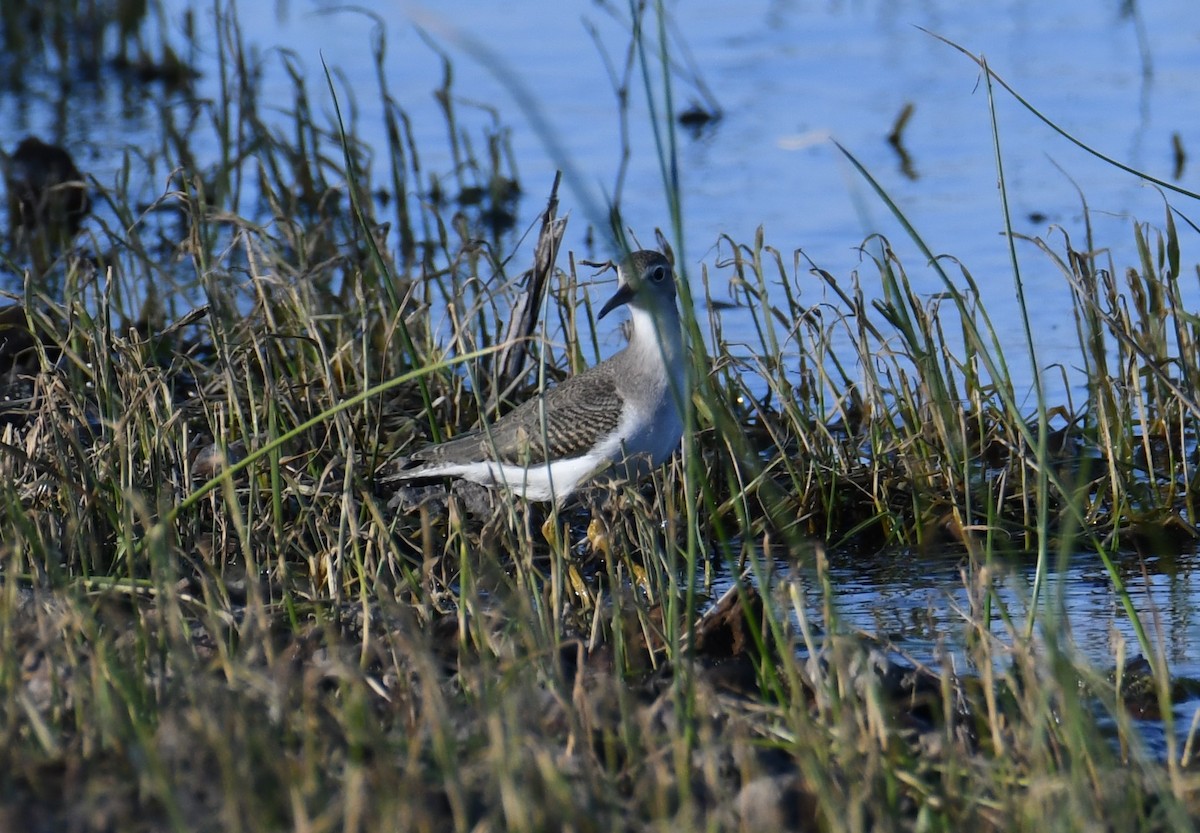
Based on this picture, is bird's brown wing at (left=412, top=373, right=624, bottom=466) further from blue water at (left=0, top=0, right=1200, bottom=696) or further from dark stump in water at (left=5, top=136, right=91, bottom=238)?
dark stump in water at (left=5, top=136, right=91, bottom=238)

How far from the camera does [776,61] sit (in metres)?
13.5

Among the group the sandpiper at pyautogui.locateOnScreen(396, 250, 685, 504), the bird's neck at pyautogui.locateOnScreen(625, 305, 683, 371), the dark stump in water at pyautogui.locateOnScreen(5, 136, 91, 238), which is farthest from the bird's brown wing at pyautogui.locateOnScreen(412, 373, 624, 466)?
the dark stump in water at pyautogui.locateOnScreen(5, 136, 91, 238)

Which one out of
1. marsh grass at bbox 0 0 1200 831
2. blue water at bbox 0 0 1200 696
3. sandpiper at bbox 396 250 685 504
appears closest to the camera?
marsh grass at bbox 0 0 1200 831

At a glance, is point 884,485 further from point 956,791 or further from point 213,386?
point 956,791

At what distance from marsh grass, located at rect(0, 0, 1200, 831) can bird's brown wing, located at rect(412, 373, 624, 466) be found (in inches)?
12.0

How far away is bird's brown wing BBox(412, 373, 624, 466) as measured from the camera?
5.94 meters

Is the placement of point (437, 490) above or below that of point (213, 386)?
below

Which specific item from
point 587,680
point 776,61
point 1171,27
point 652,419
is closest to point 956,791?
point 587,680

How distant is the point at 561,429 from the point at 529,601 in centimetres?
198

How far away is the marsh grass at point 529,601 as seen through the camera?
9.97 ft

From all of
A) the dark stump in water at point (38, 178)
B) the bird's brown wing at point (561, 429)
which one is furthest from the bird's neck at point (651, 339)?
the dark stump in water at point (38, 178)

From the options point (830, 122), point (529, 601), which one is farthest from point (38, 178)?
point (529, 601)

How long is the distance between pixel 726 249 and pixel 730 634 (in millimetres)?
4719

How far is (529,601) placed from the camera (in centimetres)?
406
